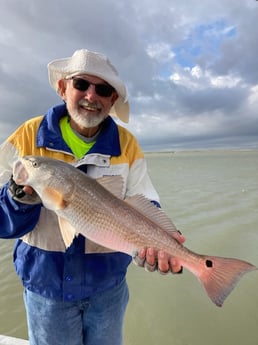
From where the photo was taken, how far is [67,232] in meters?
2.30

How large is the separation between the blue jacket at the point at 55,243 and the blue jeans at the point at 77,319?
122mm

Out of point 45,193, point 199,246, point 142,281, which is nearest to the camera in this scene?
point 45,193

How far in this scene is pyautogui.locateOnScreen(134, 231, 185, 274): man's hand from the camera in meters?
2.33

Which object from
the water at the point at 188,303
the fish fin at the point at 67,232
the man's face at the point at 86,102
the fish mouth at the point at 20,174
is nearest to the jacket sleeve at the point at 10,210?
the fish mouth at the point at 20,174

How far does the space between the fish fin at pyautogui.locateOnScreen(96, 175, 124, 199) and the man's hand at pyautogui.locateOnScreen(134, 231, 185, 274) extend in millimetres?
537

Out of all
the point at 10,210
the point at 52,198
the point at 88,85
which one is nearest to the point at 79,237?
the point at 52,198

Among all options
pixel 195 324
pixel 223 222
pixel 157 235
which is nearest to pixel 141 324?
pixel 195 324

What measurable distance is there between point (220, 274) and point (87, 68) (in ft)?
7.23

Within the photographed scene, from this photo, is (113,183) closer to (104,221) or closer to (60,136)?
(104,221)

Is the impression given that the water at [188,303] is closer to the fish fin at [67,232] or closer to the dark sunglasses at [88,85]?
the fish fin at [67,232]

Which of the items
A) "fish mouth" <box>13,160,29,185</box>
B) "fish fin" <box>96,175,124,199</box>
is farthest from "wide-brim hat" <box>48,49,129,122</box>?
"fish mouth" <box>13,160,29,185</box>

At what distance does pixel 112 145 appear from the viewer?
8.95 ft

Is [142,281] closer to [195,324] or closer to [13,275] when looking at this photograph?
[195,324]

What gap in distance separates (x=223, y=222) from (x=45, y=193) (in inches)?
322
